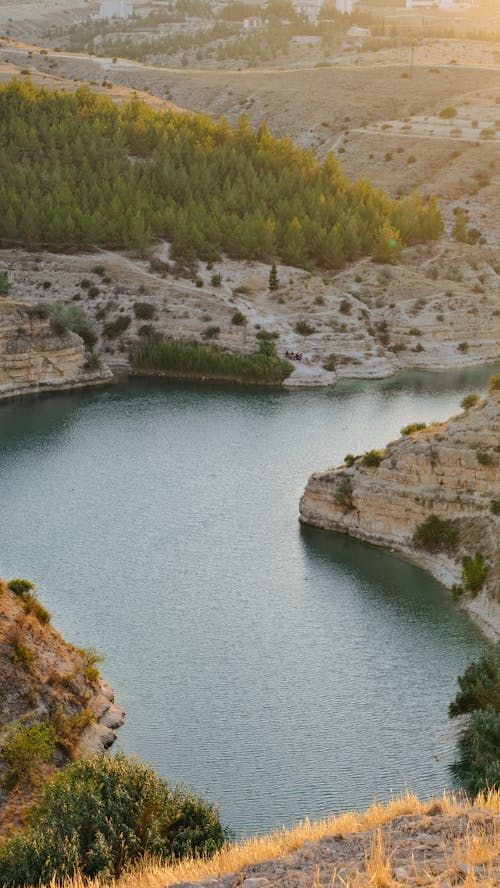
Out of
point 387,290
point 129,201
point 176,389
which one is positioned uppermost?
point 129,201

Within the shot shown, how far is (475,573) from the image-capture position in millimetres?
42969

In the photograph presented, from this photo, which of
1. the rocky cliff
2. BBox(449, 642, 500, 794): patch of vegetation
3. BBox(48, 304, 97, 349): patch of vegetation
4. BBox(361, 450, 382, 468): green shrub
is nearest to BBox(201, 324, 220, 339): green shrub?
BBox(48, 304, 97, 349): patch of vegetation

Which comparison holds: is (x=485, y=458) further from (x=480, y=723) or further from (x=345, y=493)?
(x=480, y=723)

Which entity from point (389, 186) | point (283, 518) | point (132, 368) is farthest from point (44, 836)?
point (389, 186)

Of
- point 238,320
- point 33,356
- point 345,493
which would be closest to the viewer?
point 345,493

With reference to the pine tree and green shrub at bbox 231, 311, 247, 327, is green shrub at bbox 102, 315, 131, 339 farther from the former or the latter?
the pine tree

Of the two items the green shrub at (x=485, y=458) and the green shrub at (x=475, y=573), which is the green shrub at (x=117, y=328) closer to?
the green shrub at (x=485, y=458)

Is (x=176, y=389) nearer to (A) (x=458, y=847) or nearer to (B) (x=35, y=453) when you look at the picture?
(B) (x=35, y=453)

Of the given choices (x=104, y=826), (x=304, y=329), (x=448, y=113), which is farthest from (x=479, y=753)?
(x=448, y=113)

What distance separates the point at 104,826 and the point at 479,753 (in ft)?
32.4

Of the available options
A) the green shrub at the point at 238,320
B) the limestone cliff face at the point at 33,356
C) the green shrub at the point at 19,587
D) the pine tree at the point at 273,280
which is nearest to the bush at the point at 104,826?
the green shrub at the point at 19,587

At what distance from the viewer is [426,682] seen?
3734cm

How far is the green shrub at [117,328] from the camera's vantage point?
8662 centimetres

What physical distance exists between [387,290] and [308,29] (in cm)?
10585
